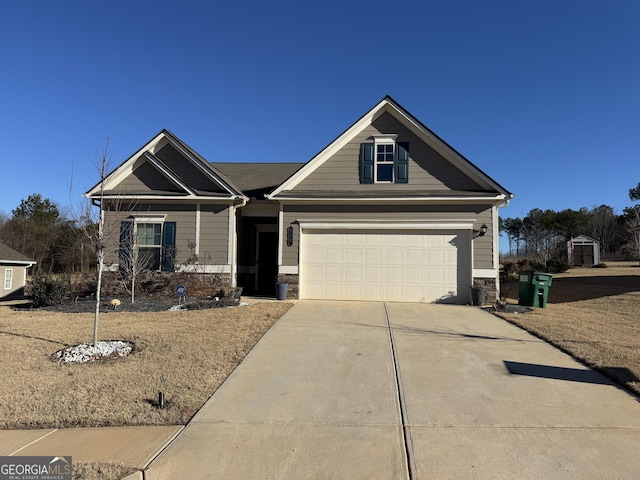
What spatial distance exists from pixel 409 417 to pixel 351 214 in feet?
30.2

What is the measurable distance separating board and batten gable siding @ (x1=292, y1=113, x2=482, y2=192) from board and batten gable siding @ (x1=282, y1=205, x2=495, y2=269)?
0.66 meters

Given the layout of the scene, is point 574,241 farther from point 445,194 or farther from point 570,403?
point 570,403

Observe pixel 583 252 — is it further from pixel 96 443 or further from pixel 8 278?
pixel 8 278

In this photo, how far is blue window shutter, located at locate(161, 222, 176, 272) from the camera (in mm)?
13617

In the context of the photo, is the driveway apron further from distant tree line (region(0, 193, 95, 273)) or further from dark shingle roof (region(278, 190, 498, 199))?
distant tree line (region(0, 193, 95, 273))

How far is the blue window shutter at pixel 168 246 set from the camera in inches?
536

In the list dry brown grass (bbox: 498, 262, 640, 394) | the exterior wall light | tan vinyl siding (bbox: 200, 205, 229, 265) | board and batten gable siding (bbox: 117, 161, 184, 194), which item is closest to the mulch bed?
tan vinyl siding (bbox: 200, 205, 229, 265)

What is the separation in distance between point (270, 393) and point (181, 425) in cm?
119

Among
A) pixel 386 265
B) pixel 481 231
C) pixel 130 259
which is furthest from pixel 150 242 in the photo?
pixel 481 231

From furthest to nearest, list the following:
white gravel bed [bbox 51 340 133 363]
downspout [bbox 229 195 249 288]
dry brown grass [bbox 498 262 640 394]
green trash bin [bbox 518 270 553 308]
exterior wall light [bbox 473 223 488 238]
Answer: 1. downspout [bbox 229 195 249 288]
2. exterior wall light [bbox 473 223 488 238]
3. green trash bin [bbox 518 270 553 308]
4. white gravel bed [bbox 51 340 133 363]
5. dry brown grass [bbox 498 262 640 394]

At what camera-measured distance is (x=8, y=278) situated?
23359 mm

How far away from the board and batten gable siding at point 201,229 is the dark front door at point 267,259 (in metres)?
2.94
